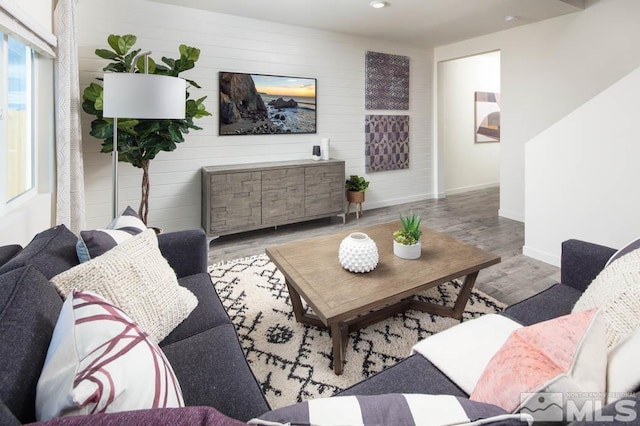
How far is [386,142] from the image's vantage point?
5.50 meters

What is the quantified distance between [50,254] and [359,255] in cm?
139

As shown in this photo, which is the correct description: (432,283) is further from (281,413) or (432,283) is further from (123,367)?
(123,367)

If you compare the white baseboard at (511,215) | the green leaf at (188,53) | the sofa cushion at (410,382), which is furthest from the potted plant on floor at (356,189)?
the sofa cushion at (410,382)

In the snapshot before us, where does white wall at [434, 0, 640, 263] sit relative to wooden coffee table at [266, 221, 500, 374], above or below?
above

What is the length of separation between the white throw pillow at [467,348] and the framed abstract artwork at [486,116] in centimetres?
619

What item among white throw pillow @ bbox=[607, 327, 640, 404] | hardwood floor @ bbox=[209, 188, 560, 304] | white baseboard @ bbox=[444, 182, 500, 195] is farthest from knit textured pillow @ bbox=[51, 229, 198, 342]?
white baseboard @ bbox=[444, 182, 500, 195]

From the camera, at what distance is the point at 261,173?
3.99 meters

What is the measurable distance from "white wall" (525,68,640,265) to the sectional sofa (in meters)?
1.40

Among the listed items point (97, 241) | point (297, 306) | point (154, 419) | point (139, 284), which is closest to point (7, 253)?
point (97, 241)

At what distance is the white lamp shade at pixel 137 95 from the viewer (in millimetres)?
1986

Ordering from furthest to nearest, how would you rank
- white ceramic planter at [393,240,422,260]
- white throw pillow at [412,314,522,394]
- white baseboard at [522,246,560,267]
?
white baseboard at [522,246,560,267] < white ceramic planter at [393,240,422,260] < white throw pillow at [412,314,522,394]

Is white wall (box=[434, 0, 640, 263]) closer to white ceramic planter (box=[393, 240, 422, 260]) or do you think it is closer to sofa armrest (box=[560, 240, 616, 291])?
sofa armrest (box=[560, 240, 616, 291])

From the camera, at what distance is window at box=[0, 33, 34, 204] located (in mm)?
2201

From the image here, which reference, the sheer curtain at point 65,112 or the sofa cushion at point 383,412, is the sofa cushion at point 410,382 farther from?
the sheer curtain at point 65,112
